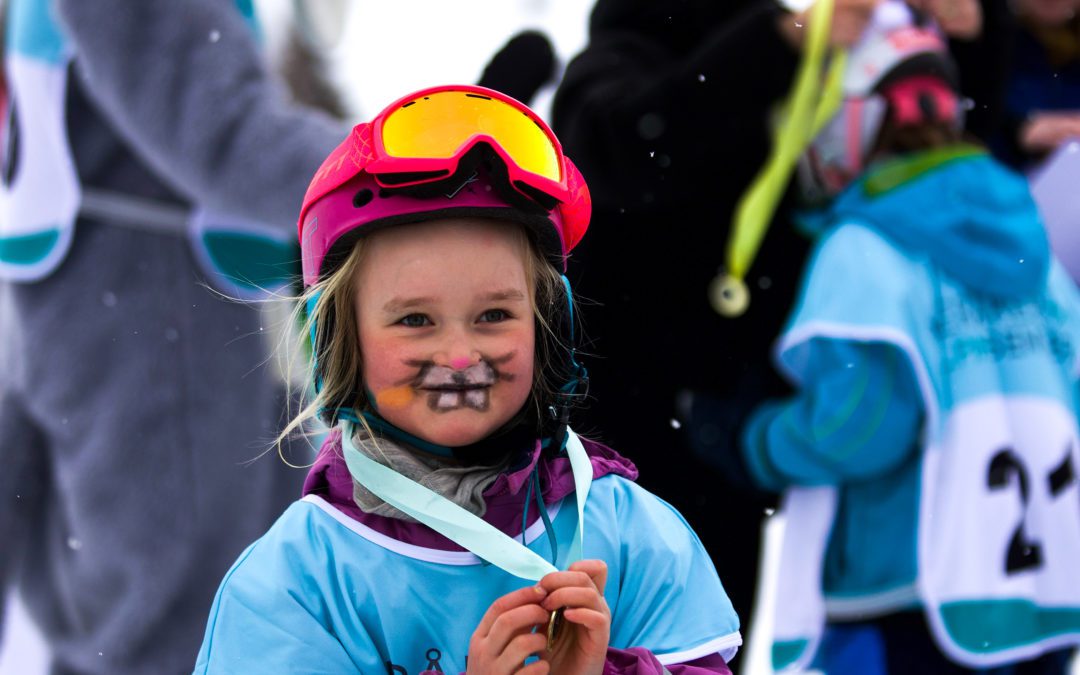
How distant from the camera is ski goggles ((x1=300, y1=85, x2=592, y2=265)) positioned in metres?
1.36

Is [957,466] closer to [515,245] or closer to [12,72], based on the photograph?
[515,245]

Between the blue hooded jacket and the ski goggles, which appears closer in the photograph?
the ski goggles

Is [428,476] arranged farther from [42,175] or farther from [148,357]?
[42,175]

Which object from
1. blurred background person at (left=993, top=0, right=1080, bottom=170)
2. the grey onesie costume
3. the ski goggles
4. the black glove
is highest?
blurred background person at (left=993, top=0, right=1080, bottom=170)

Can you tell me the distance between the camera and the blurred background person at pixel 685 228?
116 inches

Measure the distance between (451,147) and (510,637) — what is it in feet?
1.72

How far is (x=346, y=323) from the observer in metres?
1.44

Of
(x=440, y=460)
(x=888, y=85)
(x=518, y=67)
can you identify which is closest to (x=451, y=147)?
(x=440, y=460)

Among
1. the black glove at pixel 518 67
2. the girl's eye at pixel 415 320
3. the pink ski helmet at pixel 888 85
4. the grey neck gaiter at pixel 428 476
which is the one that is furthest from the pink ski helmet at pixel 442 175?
the pink ski helmet at pixel 888 85

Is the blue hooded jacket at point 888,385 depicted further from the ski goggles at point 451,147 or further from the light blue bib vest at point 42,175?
the ski goggles at point 451,147

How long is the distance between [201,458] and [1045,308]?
2048 mm

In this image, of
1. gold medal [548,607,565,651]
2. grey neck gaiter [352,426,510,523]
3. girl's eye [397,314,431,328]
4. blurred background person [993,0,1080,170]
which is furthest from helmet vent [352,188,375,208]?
blurred background person [993,0,1080,170]

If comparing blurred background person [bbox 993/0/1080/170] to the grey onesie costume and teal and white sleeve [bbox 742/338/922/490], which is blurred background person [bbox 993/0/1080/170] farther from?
the grey onesie costume

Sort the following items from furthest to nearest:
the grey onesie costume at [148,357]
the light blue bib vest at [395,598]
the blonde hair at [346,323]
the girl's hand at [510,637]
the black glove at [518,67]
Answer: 1. the grey onesie costume at [148,357]
2. the black glove at [518,67]
3. the blonde hair at [346,323]
4. the light blue bib vest at [395,598]
5. the girl's hand at [510,637]
